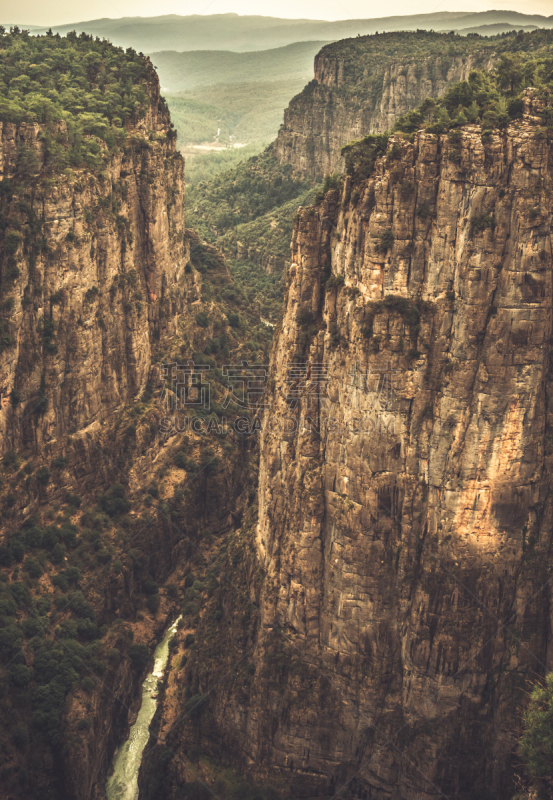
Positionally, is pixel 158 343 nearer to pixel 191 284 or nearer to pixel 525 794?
pixel 191 284

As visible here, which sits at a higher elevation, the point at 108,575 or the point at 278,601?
the point at 278,601

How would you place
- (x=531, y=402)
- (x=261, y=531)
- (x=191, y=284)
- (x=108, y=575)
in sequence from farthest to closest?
1. (x=191, y=284)
2. (x=108, y=575)
3. (x=261, y=531)
4. (x=531, y=402)

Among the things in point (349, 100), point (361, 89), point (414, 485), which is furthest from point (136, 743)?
point (349, 100)

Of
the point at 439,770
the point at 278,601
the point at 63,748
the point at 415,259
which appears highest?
the point at 415,259

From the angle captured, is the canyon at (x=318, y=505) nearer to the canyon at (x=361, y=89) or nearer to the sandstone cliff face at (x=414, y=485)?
the sandstone cliff face at (x=414, y=485)

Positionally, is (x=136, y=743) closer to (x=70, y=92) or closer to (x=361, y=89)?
(x=70, y=92)

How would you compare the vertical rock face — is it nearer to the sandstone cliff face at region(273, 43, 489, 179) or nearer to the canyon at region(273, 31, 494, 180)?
the sandstone cliff face at region(273, 43, 489, 179)

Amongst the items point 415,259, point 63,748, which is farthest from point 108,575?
point 415,259

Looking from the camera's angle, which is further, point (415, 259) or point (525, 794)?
point (415, 259)

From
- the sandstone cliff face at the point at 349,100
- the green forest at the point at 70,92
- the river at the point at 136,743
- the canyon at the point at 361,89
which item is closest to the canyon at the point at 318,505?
the river at the point at 136,743
